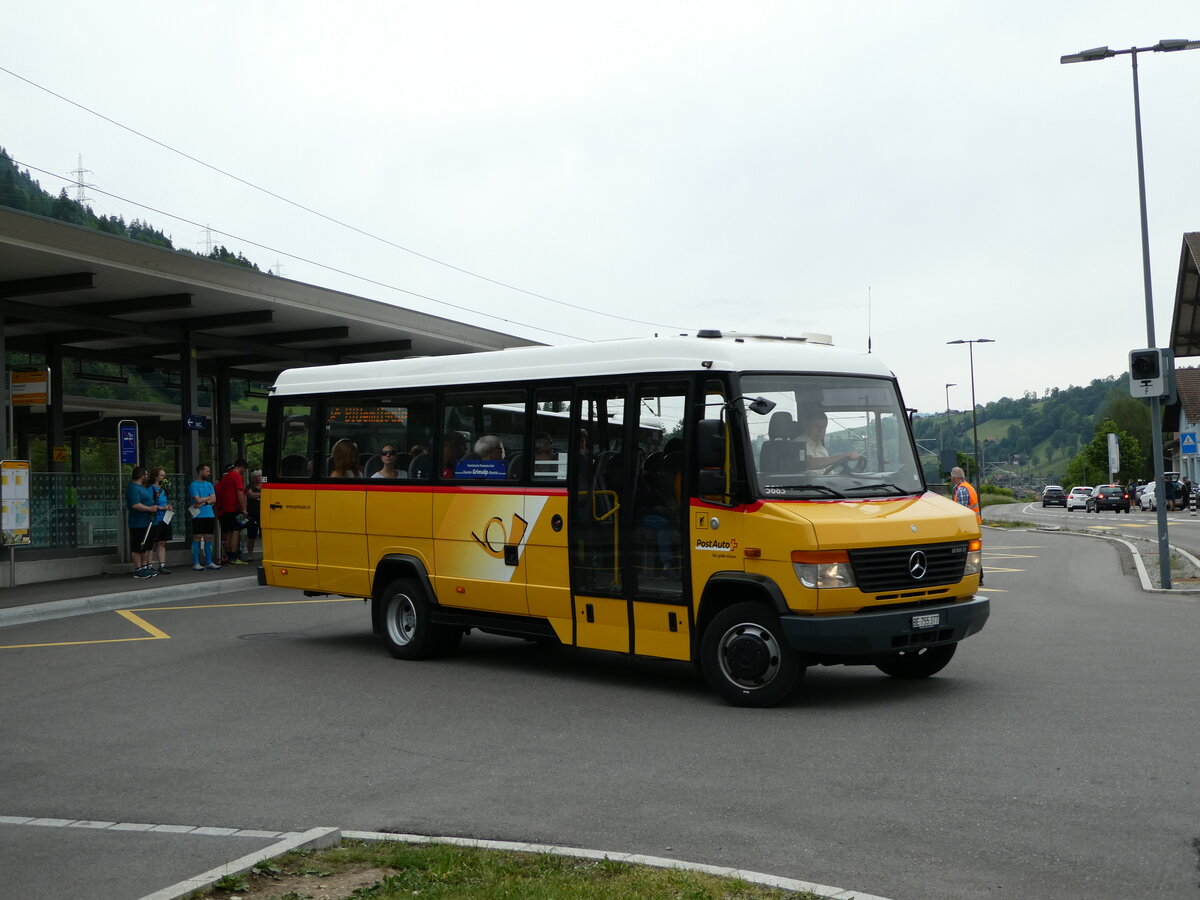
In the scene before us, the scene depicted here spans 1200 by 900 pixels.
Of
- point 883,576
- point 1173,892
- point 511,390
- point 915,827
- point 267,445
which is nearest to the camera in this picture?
point 1173,892

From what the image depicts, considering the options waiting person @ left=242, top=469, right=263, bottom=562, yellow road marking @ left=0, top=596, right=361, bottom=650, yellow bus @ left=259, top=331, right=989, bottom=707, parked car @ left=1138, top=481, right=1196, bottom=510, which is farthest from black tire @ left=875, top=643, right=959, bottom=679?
parked car @ left=1138, top=481, right=1196, bottom=510

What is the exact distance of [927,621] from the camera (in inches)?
373

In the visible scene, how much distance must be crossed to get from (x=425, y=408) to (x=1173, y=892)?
28.2 ft

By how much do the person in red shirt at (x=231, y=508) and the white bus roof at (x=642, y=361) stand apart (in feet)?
38.2

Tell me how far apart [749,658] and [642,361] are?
8.18ft

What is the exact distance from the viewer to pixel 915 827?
6152 mm

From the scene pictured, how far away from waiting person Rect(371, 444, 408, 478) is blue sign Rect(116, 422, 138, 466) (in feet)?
39.3

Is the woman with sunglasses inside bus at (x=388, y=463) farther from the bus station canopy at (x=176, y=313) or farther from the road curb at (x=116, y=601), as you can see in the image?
the bus station canopy at (x=176, y=313)

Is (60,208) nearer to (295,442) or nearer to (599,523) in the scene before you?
(295,442)

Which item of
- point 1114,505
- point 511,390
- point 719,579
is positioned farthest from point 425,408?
point 1114,505

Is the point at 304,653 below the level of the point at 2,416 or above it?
below

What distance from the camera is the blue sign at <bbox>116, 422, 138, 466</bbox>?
23.3 metres

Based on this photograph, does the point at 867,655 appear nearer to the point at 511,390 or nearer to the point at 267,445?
the point at 511,390

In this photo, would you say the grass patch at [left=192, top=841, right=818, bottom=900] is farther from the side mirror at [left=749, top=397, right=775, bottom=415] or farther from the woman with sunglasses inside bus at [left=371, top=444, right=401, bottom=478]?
the woman with sunglasses inside bus at [left=371, top=444, right=401, bottom=478]
